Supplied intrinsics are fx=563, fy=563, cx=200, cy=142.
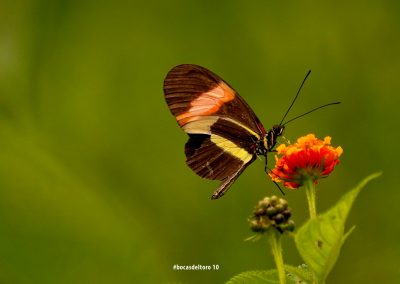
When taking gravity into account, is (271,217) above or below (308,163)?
below

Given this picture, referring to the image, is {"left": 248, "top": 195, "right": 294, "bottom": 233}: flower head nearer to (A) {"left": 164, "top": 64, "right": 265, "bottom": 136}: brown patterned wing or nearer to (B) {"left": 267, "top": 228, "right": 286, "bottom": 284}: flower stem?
(B) {"left": 267, "top": 228, "right": 286, "bottom": 284}: flower stem

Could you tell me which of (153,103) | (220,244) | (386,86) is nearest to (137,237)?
(220,244)

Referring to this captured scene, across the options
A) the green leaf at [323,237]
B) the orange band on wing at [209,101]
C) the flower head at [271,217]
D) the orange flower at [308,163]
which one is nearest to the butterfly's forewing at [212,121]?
the orange band on wing at [209,101]

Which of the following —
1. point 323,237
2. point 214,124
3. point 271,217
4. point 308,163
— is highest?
point 214,124

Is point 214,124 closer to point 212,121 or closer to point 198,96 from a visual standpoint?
point 212,121

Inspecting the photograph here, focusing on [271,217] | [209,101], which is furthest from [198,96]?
[271,217]

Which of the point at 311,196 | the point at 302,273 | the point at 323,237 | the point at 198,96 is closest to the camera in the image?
the point at 323,237

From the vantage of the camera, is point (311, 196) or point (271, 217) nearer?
point (271, 217)
